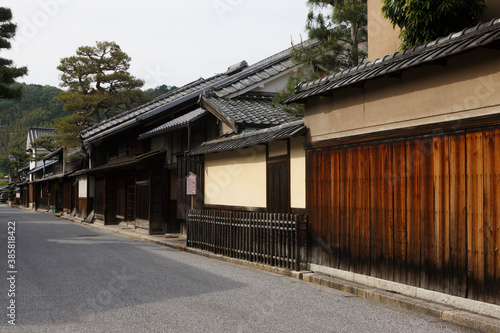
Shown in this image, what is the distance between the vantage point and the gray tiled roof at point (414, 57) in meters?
6.53

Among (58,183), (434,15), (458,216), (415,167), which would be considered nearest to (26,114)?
(58,183)

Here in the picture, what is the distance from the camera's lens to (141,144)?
24141 mm

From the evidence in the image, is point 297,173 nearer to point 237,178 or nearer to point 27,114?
point 237,178

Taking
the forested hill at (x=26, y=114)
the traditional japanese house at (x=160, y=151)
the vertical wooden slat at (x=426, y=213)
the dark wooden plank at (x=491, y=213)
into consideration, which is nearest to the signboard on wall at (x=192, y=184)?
the traditional japanese house at (x=160, y=151)

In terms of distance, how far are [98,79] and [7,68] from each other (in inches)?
626

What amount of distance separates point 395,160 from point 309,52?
8586mm

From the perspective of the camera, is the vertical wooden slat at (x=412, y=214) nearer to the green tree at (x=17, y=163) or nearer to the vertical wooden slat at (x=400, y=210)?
the vertical wooden slat at (x=400, y=210)

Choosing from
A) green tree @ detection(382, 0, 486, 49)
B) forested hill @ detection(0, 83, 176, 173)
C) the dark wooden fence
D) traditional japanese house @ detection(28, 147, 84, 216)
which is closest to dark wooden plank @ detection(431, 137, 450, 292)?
green tree @ detection(382, 0, 486, 49)

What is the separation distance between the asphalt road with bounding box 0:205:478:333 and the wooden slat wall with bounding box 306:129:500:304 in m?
0.82

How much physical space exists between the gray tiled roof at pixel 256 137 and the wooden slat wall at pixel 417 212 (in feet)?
3.05

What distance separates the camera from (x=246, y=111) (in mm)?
16625

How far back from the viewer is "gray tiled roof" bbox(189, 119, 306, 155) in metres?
10.8

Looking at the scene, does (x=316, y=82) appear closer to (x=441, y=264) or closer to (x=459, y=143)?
(x=459, y=143)

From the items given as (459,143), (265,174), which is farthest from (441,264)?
(265,174)
